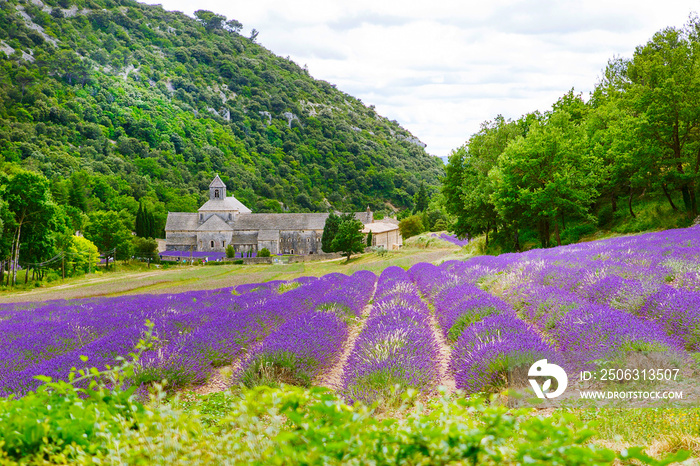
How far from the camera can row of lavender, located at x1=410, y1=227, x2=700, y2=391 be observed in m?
4.49

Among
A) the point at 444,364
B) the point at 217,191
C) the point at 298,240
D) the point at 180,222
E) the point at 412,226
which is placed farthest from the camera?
the point at 217,191

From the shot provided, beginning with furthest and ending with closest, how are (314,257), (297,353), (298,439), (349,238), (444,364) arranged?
(314,257) < (349,238) < (444,364) < (297,353) < (298,439)

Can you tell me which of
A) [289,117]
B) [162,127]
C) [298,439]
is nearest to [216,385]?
[298,439]

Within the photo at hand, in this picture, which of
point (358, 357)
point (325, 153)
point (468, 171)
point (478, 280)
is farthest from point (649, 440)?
point (325, 153)

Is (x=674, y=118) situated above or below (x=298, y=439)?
above

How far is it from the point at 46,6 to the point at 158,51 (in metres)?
41.3

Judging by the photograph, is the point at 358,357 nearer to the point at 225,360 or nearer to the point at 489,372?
the point at 489,372

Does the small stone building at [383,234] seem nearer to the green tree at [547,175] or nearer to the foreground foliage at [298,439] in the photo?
the green tree at [547,175]

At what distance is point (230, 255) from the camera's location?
205 feet

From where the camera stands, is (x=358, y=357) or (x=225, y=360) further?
(x=225, y=360)

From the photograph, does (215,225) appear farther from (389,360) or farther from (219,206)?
(389,360)

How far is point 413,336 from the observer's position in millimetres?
6039

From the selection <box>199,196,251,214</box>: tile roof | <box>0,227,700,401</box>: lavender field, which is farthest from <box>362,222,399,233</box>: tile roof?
<box>0,227,700,401</box>: lavender field

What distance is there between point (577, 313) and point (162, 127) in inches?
5479
